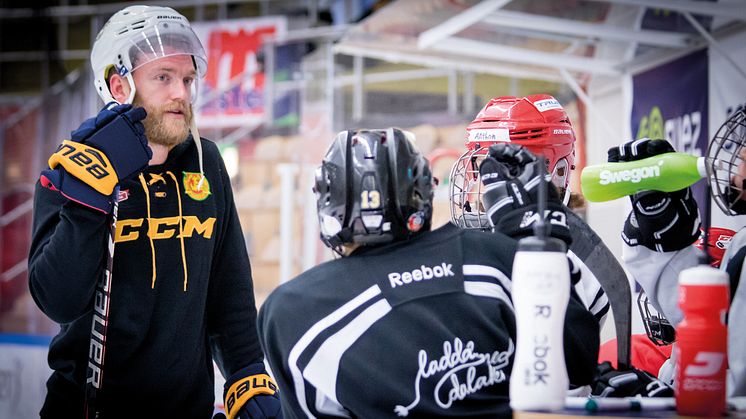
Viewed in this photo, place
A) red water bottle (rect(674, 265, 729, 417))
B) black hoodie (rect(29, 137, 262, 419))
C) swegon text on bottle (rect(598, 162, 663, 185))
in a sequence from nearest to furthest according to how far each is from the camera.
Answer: red water bottle (rect(674, 265, 729, 417)) → swegon text on bottle (rect(598, 162, 663, 185)) → black hoodie (rect(29, 137, 262, 419))

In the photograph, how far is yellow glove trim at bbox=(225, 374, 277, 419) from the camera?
7.75 ft

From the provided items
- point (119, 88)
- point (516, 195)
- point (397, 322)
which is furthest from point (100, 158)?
point (516, 195)

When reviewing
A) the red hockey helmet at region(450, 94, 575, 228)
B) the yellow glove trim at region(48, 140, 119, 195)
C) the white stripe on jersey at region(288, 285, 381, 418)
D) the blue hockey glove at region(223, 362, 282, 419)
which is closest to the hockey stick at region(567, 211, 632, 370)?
the red hockey helmet at region(450, 94, 575, 228)

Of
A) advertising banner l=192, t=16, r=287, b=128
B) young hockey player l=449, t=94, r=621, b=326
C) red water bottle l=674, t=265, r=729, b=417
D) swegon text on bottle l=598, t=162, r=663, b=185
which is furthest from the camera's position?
advertising banner l=192, t=16, r=287, b=128

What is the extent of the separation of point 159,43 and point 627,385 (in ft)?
4.97

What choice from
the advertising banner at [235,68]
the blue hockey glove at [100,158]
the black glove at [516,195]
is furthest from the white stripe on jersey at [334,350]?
the advertising banner at [235,68]

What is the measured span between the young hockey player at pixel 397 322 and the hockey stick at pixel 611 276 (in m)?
0.11

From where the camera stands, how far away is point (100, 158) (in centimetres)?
202

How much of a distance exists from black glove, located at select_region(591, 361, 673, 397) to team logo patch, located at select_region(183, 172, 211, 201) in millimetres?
1205

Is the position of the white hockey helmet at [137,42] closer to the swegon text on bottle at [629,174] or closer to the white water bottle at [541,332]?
the swegon text on bottle at [629,174]

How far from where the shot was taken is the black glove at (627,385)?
5.19ft

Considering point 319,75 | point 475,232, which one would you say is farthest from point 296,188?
point 475,232

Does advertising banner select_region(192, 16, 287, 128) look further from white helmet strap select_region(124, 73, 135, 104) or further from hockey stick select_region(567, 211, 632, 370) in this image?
hockey stick select_region(567, 211, 632, 370)

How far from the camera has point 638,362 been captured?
2.60 meters
